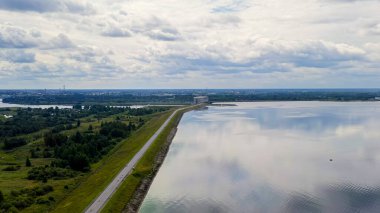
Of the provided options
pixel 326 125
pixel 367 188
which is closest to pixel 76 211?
pixel 367 188

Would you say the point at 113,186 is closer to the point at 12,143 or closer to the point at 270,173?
the point at 270,173

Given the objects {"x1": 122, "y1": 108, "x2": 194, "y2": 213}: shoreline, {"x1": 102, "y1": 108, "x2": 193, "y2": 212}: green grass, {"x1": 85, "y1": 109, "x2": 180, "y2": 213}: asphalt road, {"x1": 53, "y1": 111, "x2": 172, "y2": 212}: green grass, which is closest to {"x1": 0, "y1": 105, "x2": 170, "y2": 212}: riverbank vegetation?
{"x1": 53, "y1": 111, "x2": 172, "y2": 212}: green grass

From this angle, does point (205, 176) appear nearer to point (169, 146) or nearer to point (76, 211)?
point (76, 211)

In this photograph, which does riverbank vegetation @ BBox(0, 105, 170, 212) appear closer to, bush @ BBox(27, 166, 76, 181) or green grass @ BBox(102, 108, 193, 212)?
bush @ BBox(27, 166, 76, 181)

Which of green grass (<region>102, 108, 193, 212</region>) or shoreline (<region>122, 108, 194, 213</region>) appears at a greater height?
green grass (<region>102, 108, 193, 212</region>)

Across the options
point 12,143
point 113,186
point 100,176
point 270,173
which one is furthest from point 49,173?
point 12,143

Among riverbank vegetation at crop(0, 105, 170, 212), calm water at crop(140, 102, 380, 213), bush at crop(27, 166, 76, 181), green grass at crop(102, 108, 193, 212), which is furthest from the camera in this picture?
bush at crop(27, 166, 76, 181)
